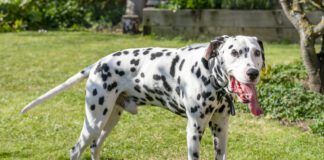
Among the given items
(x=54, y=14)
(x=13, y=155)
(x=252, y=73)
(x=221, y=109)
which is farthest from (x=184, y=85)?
(x=54, y=14)

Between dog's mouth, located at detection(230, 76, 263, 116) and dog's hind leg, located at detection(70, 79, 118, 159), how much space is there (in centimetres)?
119

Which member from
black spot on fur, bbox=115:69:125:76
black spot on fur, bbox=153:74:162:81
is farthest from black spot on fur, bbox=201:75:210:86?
black spot on fur, bbox=115:69:125:76

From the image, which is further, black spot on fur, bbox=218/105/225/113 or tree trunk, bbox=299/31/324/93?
tree trunk, bbox=299/31/324/93

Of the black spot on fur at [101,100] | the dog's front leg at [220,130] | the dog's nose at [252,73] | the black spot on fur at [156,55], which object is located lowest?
the dog's front leg at [220,130]

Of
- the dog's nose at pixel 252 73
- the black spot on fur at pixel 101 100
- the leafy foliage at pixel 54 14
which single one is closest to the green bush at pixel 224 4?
the leafy foliage at pixel 54 14

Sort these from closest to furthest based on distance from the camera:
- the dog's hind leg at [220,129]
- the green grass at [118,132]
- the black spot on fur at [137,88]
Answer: the dog's hind leg at [220,129]
the black spot on fur at [137,88]
the green grass at [118,132]

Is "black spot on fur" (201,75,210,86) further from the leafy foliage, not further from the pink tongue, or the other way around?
the leafy foliage

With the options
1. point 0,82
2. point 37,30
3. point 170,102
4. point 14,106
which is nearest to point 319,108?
point 170,102

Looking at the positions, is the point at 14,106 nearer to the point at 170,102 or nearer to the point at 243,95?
the point at 170,102

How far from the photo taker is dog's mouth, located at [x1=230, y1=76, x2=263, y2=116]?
4.30 m

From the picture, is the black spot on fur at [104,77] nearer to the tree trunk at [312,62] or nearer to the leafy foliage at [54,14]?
the tree trunk at [312,62]

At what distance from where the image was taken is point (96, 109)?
5156mm

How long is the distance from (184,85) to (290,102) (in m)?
3.58

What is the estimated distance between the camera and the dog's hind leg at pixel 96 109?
511 cm
